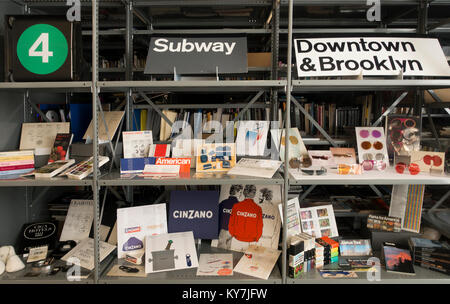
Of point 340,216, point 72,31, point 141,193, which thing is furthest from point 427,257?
point 72,31

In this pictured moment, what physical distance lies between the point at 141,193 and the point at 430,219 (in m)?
2.24

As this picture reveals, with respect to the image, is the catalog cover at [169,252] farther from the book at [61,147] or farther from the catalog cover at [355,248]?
the catalog cover at [355,248]

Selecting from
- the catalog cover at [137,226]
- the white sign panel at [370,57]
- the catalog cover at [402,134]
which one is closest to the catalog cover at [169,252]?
the catalog cover at [137,226]

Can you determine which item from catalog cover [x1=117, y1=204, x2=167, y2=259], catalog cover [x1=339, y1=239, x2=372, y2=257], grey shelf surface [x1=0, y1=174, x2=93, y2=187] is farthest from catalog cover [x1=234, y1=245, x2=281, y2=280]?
grey shelf surface [x1=0, y1=174, x2=93, y2=187]

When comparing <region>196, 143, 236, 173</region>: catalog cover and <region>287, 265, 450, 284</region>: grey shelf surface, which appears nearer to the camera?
<region>287, 265, 450, 284</region>: grey shelf surface

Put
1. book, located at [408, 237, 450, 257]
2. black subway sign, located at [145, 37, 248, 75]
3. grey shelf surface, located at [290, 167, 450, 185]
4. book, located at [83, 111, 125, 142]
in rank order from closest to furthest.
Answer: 1. grey shelf surface, located at [290, 167, 450, 185]
2. book, located at [408, 237, 450, 257]
3. black subway sign, located at [145, 37, 248, 75]
4. book, located at [83, 111, 125, 142]

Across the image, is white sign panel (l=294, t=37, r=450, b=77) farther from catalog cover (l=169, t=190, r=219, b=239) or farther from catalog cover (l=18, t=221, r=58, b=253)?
catalog cover (l=18, t=221, r=58, b=253)

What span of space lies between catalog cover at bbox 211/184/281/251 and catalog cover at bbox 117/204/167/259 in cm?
40

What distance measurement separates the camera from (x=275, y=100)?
226cm

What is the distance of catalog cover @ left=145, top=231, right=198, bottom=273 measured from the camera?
5.95 feet

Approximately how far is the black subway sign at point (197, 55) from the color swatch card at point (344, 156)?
2.73 ft

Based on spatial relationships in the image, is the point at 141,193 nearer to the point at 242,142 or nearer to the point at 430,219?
the point at 242,142

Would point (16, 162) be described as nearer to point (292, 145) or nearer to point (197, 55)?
point (197, 55)

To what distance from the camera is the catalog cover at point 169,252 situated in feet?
5.95
